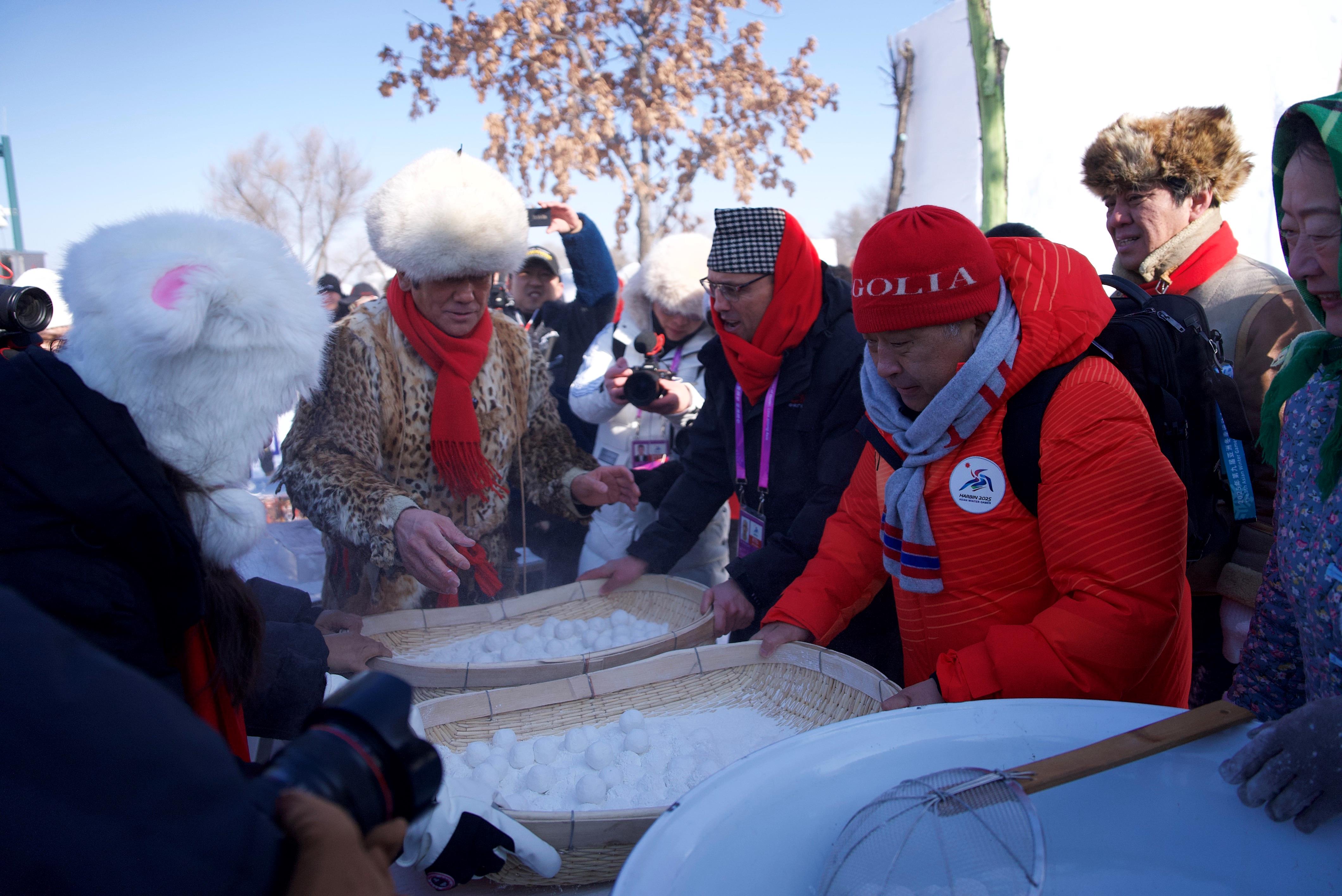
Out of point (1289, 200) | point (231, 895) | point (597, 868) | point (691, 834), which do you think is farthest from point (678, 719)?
point (1289, 200)

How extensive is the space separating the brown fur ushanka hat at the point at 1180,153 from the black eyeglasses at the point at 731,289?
1.16 metres

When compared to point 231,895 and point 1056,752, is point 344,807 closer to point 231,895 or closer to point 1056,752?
point 231,895

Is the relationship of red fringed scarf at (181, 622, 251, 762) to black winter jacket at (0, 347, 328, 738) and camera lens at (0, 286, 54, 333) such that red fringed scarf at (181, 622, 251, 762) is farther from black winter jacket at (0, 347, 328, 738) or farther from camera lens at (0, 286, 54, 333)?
camera lens at (0, 286, 54, 333)

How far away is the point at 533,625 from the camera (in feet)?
7.98

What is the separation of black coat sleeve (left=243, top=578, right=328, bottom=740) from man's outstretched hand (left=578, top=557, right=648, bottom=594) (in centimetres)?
107

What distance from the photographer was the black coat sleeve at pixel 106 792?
50cm

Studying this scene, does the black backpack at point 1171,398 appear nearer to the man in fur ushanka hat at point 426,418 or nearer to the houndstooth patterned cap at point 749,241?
the houndstooth patterned cap at point 749,241

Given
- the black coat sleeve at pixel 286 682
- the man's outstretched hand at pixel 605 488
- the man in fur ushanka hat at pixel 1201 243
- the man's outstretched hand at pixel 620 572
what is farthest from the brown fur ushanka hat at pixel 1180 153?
the black coat sleeve at pixel 286 682

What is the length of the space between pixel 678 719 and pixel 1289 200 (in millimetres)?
1517

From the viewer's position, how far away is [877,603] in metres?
2.11

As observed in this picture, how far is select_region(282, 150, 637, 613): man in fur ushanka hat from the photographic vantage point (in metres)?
2.06

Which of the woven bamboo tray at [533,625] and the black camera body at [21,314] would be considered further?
the woven bamboo tray at [533,625]

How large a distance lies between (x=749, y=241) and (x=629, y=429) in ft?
5.04

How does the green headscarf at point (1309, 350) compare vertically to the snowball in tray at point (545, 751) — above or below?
above
